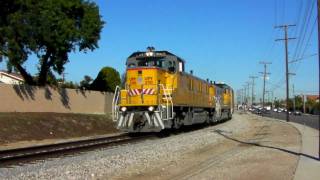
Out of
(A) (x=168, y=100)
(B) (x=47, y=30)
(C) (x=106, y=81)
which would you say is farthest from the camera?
(C) (x=106, y=81)

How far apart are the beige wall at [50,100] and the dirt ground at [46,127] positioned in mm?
2198

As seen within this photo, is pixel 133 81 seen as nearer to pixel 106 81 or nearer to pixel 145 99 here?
pixel 145 99

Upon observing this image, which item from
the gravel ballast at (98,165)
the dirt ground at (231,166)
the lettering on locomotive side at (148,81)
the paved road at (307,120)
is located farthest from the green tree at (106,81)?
the dirt ground at (231,166)

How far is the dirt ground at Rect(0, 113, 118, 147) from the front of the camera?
3021 cm

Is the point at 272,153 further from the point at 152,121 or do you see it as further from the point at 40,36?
the point at 40,36

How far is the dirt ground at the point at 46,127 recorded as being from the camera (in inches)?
1189

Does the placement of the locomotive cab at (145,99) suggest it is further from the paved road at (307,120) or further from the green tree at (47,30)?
the paved road at (307,120)

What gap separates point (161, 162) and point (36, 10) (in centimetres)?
2749

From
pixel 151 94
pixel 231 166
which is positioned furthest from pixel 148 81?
pixel 231 166

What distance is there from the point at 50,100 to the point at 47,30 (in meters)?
5.88

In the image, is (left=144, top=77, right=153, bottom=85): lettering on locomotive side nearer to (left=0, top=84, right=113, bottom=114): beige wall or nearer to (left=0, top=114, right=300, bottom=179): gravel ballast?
(left=0, top=114, right=300, bottom=179): gravel ballast

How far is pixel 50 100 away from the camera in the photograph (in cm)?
4384

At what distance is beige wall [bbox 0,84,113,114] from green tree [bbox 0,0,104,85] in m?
2.78

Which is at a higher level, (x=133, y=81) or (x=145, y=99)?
(x=133, y=81)
